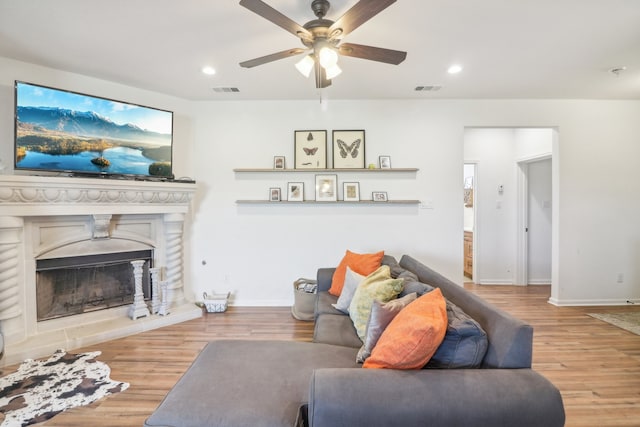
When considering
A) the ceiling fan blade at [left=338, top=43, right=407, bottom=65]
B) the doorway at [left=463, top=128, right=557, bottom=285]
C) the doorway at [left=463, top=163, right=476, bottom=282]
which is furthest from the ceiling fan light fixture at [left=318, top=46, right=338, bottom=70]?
the doorway at [left=463, top=163, right=476, bottom=282]

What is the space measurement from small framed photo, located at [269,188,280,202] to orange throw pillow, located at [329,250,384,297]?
1329mm

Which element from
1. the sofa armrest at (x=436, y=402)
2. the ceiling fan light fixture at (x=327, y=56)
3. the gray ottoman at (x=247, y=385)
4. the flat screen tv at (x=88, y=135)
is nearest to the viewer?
the sofa armrest at (x=436, y=402)

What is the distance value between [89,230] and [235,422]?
9.61 ft

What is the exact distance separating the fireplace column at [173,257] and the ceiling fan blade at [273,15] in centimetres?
265

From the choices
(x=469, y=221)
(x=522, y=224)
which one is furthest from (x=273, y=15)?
(x=469, y=221)

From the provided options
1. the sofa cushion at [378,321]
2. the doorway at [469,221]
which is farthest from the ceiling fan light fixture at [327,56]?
the doorway at [469,221]

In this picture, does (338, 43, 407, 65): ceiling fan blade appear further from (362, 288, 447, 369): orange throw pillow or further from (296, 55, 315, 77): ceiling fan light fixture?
(362, 288, 447, 369): orange throw pillow

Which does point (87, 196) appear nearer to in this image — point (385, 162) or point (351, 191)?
point (351, 191)

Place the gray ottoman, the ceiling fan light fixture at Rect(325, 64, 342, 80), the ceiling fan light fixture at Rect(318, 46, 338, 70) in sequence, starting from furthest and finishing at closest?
the ceiling fan light fixture at Rect(325, 64, 342, 80)
the ceiling fan light fixture at Rect(318, 46, 338, 70)
the gray ottoman

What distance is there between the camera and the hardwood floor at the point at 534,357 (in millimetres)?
1909

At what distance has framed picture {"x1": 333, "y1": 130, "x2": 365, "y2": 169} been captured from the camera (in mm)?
3852

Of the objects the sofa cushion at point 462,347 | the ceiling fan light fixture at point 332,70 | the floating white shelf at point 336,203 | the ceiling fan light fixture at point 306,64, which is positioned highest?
the ceiling fan light fixture at point 306,64

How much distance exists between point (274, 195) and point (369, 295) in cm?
214

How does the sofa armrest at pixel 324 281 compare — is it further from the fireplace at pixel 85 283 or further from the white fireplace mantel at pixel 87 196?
the fireplace at pixel 85 283
